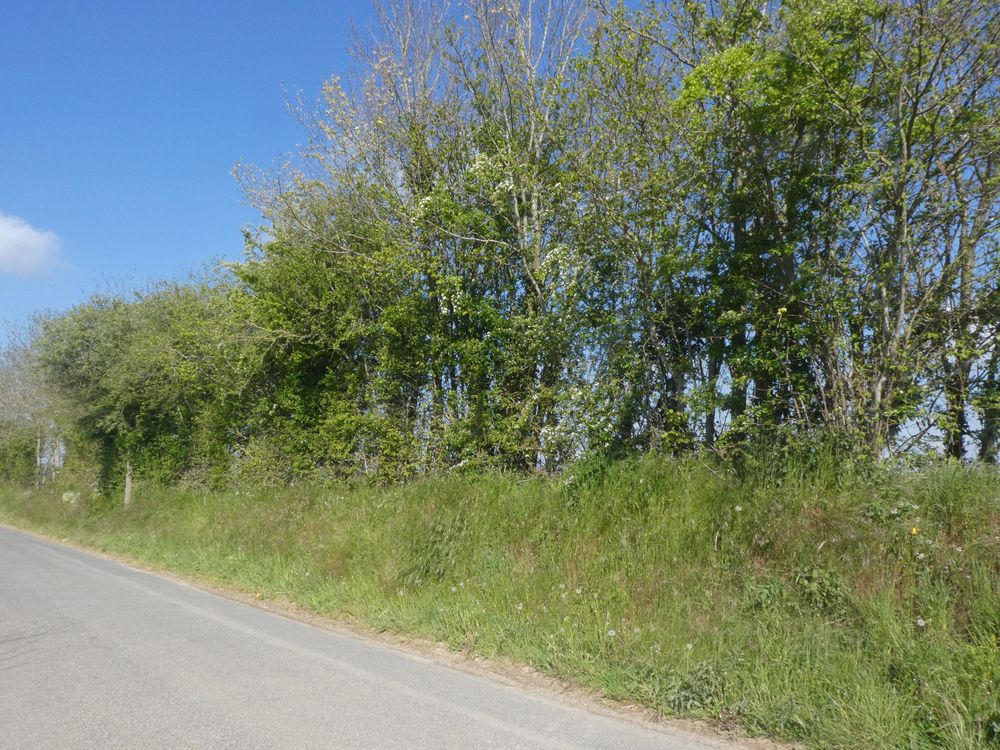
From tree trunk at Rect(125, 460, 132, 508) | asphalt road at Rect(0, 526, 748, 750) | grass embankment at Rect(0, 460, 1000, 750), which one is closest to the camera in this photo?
asphalt road at Rect(0, 526, 748, 750)

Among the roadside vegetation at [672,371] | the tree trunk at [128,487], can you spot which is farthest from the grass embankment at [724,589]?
the tree trunk at [128,487]

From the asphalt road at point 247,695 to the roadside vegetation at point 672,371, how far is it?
0.82m

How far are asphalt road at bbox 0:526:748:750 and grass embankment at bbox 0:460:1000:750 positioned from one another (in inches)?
26.7

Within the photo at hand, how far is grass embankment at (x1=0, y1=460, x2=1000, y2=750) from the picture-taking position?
477 centimetres

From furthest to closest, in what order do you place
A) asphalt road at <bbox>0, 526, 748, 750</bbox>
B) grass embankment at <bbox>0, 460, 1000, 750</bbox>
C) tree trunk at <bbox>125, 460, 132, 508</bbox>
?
tree trunk at <bbox>125, 460, 132, 508</bbox> → grass embankment at <bbox>0, 460, 1000, 750</bbox> → asphalt road at <bbox>0, 526, 748, 750</bbox>

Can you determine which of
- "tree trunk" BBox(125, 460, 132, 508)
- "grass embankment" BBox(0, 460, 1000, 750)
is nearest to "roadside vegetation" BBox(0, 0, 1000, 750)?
"grass embankment" BBox(0, 460, 1000, 750)

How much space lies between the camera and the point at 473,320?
45.5 ft

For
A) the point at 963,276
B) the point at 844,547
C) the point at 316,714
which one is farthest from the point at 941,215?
the point at 316,714

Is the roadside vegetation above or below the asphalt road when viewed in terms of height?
above

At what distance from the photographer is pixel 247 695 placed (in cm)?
538

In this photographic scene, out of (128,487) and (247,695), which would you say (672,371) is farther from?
(128,487)

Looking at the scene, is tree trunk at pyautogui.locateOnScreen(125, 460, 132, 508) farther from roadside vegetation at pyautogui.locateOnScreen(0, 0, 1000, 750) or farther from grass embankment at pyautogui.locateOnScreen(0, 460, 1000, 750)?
grass embankment at pyautogui.locateOnScreen(0, 460, 1000, 750)

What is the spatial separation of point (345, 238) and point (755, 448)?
33.3ft

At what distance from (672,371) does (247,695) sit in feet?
22.2
